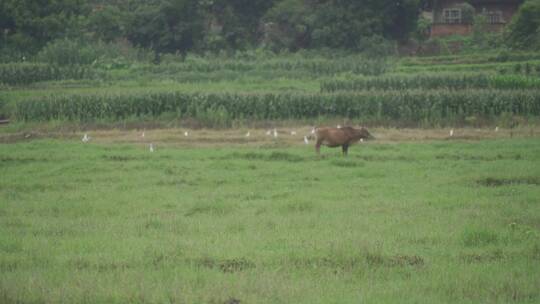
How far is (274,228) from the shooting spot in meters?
11.5

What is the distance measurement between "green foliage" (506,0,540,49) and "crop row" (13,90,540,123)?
17820 millimetres

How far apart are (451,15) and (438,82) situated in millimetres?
20847

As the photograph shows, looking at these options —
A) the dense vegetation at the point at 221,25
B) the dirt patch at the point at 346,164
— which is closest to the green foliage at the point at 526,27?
the dense vegetation at the point at 221,25

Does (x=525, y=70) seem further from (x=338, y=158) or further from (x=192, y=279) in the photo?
(x=192, y=279)

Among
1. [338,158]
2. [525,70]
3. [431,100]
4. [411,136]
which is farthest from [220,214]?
[525,70]

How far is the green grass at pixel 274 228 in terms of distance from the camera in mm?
8281

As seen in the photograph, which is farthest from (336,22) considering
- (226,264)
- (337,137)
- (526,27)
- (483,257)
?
(226,264)

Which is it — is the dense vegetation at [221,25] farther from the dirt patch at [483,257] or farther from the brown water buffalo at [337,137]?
the dirt patch at [483,257]

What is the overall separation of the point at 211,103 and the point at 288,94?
9.51 feet

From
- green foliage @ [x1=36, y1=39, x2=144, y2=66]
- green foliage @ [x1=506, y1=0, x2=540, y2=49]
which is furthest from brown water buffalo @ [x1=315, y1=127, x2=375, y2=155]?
green foliage @ [x1=36, y1=39, x2=144, y2=66]

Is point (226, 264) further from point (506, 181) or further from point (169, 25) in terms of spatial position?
point (169, 25)

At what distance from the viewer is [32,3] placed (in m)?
49.7

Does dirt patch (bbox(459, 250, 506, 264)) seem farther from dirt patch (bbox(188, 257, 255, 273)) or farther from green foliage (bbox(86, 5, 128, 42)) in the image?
green foliage (bbox(86, 5, 128, 42))

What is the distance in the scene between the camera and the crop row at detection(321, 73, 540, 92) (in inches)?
1291
